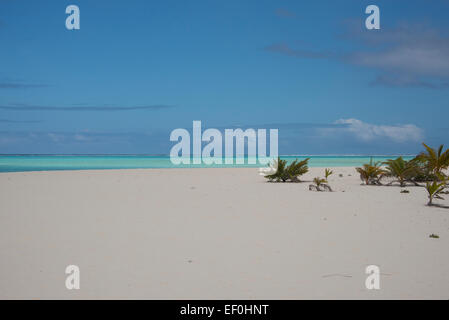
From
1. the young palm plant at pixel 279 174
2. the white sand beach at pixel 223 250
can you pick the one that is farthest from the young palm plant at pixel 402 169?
the white sand beach at pixel 223 250

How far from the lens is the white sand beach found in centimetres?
384

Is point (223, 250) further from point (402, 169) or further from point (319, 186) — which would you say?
point (402, 169)

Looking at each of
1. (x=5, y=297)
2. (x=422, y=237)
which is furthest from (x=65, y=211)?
(x=422, y=237)

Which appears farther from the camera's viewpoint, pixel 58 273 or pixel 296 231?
pixel 296 231

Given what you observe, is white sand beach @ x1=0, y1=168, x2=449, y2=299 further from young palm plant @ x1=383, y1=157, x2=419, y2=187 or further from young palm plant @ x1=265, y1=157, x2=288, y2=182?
young palm plant @ x1=265, y1=157, x2=288, y2=182

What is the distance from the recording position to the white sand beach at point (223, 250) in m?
3.84

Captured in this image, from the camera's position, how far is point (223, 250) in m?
5.20

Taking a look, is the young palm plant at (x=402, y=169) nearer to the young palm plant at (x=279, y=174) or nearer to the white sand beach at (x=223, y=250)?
the young palm plant at (x=279, y=174)
